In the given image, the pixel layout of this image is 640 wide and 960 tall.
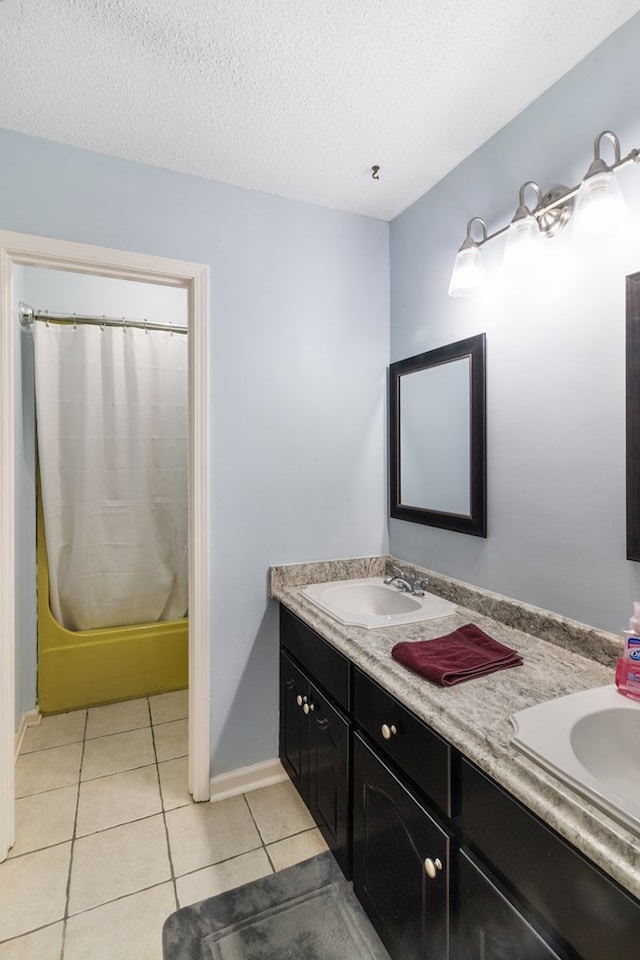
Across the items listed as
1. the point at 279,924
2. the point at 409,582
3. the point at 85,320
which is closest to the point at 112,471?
the point at 85,320

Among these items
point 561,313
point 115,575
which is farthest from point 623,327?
point 115,575

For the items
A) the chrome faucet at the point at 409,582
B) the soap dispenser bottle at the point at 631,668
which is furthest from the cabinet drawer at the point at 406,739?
the chrome faucet at the point at 409,582

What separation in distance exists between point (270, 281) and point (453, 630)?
1.49m

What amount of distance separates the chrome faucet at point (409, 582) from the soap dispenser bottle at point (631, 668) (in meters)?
0.80

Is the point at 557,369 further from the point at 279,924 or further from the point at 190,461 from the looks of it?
the point at 279,924

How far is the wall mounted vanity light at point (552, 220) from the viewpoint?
109 cm

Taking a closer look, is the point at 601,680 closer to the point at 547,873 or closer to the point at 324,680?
the point at 547,873

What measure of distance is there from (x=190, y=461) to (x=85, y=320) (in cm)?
125

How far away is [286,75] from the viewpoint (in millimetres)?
1331

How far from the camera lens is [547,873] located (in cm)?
75

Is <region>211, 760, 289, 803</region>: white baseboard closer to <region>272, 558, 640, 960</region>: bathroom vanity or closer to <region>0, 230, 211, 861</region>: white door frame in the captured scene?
<region>0, 230, 211, 861</region>: white door frame

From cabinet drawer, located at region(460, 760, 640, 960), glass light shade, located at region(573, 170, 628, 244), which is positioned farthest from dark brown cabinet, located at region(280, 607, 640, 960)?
glass light shade, located at region(573, 170, 628, 244)

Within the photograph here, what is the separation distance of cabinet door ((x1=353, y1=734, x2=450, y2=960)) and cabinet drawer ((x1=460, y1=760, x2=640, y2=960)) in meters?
0.14

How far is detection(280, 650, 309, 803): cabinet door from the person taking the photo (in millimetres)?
1703
